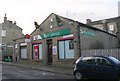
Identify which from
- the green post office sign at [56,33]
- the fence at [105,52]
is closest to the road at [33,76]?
the fence at [105,52]

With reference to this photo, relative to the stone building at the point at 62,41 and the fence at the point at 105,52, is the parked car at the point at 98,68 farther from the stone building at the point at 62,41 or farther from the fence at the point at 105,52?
Result: the stone building at the point at 62,41

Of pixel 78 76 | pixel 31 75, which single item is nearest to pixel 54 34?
pixel 31 75

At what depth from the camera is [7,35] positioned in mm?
45656

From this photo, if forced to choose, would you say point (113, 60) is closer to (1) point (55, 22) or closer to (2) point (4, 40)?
(1) point (55, 22)

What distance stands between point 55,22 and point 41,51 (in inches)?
162

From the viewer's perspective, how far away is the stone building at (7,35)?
44.1m

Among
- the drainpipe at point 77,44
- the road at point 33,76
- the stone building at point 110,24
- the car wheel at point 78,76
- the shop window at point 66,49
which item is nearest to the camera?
the car wheel at point 78,76

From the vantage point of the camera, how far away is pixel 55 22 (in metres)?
25.7

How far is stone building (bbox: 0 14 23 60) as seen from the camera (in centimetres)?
4411

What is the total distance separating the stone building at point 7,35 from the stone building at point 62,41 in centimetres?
1534

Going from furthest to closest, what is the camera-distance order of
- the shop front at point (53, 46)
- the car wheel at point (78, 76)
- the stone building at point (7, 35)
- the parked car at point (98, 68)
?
the stone building at point (7, 35) → the shop front at point (53, 46) → the car wheel at point (78, 76) → the parked car at point (98, 68)

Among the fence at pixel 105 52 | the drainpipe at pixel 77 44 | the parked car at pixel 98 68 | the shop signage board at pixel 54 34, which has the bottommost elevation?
the parked car at pixel 98 68

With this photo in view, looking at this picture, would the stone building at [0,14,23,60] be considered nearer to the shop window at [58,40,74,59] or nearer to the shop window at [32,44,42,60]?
the shop window at [32,44,42,60]

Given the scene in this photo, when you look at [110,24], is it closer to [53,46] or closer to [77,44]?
[53,46]
